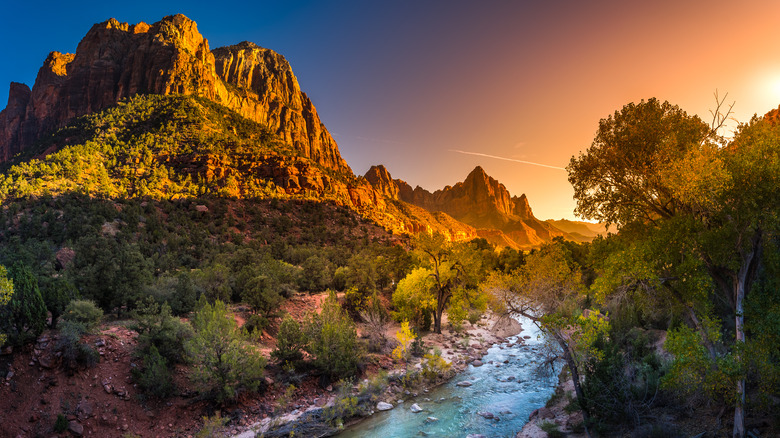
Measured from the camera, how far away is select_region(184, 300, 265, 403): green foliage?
11289mm

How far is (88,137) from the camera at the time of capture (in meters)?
50.9

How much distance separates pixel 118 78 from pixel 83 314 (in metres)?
90.6

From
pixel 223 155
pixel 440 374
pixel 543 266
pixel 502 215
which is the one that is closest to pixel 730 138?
pixel 440 374

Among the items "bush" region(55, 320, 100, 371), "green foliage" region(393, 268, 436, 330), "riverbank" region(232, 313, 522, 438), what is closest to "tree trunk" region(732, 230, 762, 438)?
"riverbank" region(232, 313, 522, 438)

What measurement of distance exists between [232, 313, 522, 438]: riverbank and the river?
427mm

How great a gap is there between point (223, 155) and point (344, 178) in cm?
3140

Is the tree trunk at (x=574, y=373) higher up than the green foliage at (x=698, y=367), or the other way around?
the green foliage at (x=698, y=367)

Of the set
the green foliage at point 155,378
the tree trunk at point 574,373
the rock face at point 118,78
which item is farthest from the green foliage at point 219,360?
the rock face at point 118,78

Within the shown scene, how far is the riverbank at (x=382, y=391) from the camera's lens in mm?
11211

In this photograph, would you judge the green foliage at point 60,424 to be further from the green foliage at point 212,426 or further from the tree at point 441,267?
the tree at point 441,267

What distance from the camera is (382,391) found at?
14008mm

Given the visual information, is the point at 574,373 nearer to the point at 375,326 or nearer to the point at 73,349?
the point at 375,326

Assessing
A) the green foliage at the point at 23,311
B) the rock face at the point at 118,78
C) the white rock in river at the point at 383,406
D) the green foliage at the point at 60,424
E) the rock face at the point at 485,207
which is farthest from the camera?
the rock face at the point at 485,207

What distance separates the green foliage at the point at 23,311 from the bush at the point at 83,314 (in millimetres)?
749
